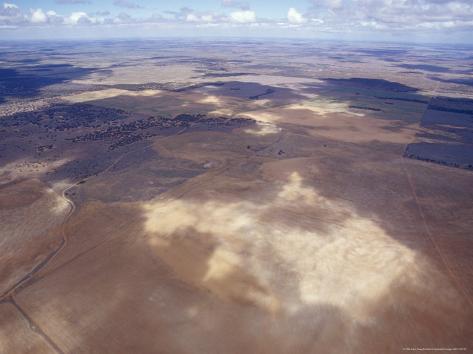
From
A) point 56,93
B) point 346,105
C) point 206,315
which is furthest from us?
point 56,93

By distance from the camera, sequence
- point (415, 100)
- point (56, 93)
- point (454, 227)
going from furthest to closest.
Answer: point (56, 93) → point (415, 100) → point (454, 227)

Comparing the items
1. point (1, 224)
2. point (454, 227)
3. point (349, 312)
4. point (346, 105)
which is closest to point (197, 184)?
point (1, 224)

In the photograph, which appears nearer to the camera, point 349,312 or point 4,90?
point 349,312

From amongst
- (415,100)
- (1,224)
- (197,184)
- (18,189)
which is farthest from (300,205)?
(415,100)

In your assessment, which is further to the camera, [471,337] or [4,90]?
[4,90]

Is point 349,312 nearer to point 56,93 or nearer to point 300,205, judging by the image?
point 300,205

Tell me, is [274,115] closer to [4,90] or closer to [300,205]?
[300,205]
